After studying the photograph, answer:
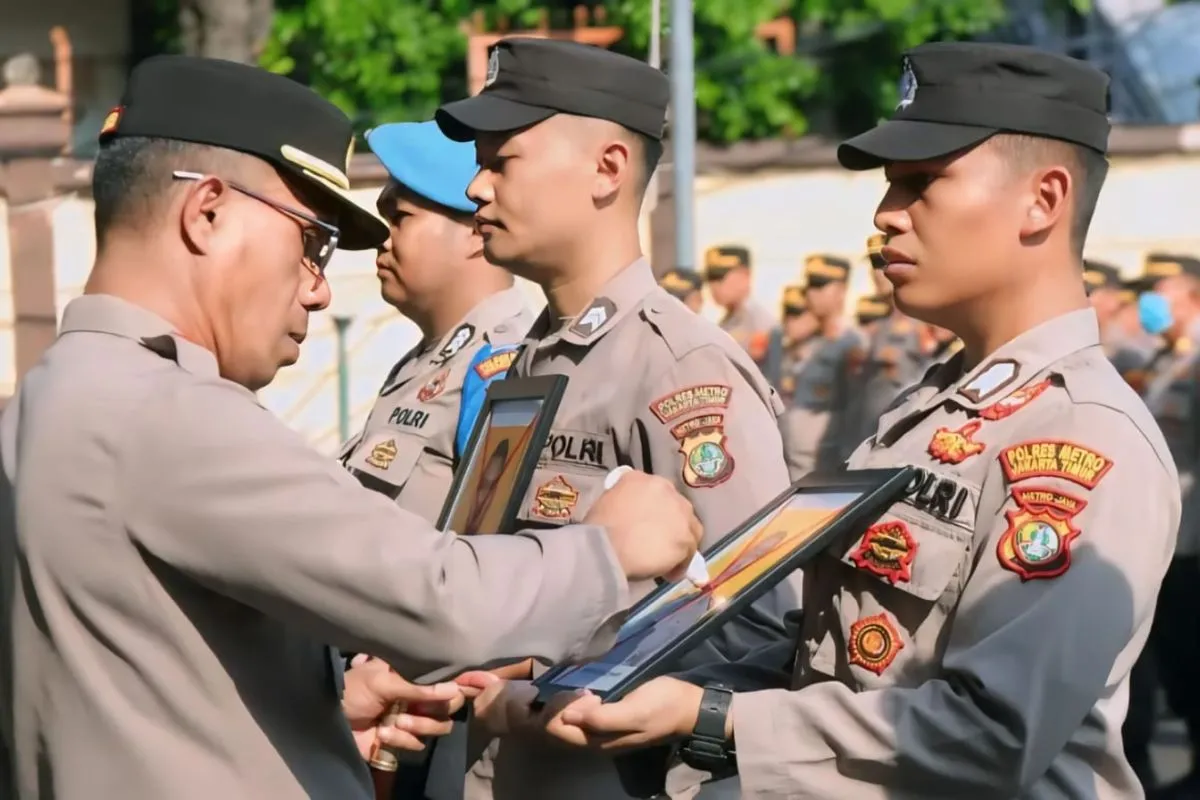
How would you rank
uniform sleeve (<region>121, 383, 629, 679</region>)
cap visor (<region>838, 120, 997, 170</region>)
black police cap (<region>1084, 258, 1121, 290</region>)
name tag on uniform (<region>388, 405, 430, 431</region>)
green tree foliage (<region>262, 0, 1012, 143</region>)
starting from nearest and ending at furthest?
A: uniform sleeve (<region>121, 383, 629, 679</region>) < cap visor (<region>838, 120, 997, 170</region>) < name tag on uniform (<region>388, 405, 430, 431</region>) < black police cap (<region>1084, 258, 1121, 290</region>) < green tree foliage (<region>262, 0, 1012, 143</region>)

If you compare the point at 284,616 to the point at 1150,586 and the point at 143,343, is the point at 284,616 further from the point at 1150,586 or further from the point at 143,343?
the point at 1150,586

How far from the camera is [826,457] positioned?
10633mm

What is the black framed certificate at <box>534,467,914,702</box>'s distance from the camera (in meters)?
2.50

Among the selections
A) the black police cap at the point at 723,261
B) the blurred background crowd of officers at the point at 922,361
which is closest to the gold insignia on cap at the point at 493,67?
the blurred background crowd of officers at the point at 922,361

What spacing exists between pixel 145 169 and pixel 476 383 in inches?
67.3

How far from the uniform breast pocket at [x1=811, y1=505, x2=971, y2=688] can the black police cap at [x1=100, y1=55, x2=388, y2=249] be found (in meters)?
0.85


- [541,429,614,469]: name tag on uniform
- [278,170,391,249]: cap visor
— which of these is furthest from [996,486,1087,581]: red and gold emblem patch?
[541,429,614,469]: name tag on uniform

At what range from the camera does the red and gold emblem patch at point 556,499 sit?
137 inches

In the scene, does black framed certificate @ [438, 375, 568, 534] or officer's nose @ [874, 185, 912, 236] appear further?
officer's nose @ [874, 185, 912, 236]

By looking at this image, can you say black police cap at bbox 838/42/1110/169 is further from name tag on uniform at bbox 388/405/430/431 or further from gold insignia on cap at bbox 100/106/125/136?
name tag on uniform at bbox 388/405/430/431

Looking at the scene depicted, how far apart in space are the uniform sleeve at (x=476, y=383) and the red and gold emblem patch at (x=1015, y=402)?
1400 millimetres

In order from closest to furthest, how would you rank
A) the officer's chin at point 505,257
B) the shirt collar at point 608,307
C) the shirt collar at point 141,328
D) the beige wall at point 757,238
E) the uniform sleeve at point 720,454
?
the shirt collar at point 141,328 < the uniform sleeve at point 720,454 < the shirt collar at point 608,307 < the officer's chin at point 505,257 < the beige wall at point 757,238

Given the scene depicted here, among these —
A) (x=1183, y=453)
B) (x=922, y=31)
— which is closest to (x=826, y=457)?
(x=1183, y=453)

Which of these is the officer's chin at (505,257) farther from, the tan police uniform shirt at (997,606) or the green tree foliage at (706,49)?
the green tree foliage at (706,49)
